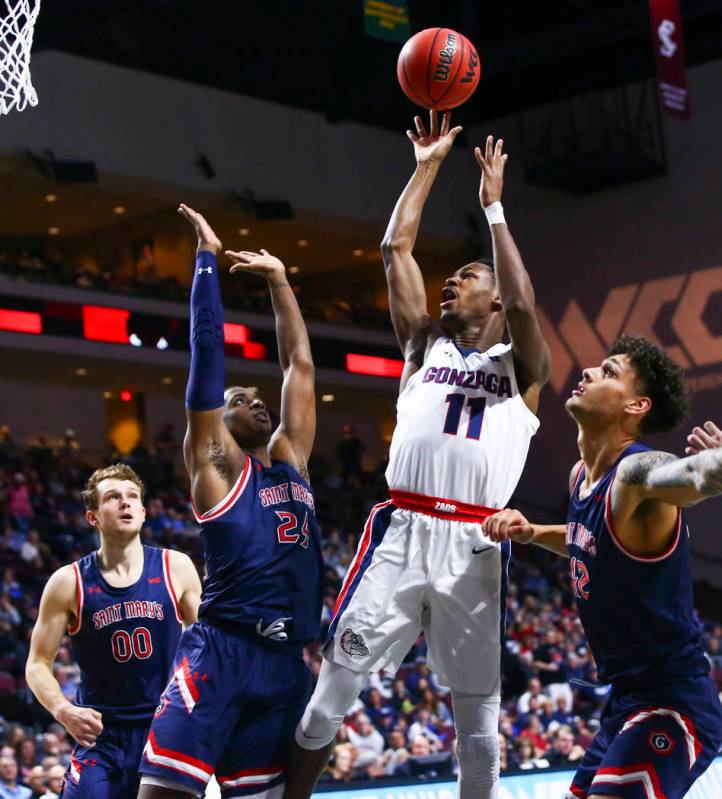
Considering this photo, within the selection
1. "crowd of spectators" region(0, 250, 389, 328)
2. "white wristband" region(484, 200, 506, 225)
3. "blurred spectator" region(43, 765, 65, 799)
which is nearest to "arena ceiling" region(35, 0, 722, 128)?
"crowd of spectators" region(0, 250, 389, 328)

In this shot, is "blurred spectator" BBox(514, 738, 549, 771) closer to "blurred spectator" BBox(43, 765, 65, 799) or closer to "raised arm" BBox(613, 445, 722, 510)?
"blurred spectator" BBox(43, 765, 65, 799)

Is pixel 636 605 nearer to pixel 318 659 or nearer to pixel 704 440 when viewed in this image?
pixel 704 440

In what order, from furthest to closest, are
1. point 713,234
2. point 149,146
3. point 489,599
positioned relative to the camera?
point 713,234, point 149,146, point 489,599

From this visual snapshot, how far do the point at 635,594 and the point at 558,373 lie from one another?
744 inches

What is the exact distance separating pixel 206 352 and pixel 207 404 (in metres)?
0.20

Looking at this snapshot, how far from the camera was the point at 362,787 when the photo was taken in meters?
7.45

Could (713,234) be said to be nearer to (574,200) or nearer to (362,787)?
(574,200)

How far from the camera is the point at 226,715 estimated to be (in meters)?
4.84

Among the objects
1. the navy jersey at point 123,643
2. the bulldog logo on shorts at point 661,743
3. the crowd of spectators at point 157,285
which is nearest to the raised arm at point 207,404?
the navy jersey at point 123,643

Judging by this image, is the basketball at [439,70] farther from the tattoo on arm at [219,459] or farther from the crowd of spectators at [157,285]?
the crowd of spectators at [157,285]

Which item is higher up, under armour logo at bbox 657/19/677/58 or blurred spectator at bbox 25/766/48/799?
under armour logo at bbox 657/19/677/58

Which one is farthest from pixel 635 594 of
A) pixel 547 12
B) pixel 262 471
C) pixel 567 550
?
pixel 547 12

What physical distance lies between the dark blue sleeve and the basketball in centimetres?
153

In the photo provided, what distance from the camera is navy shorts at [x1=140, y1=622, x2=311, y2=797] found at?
474 cm
